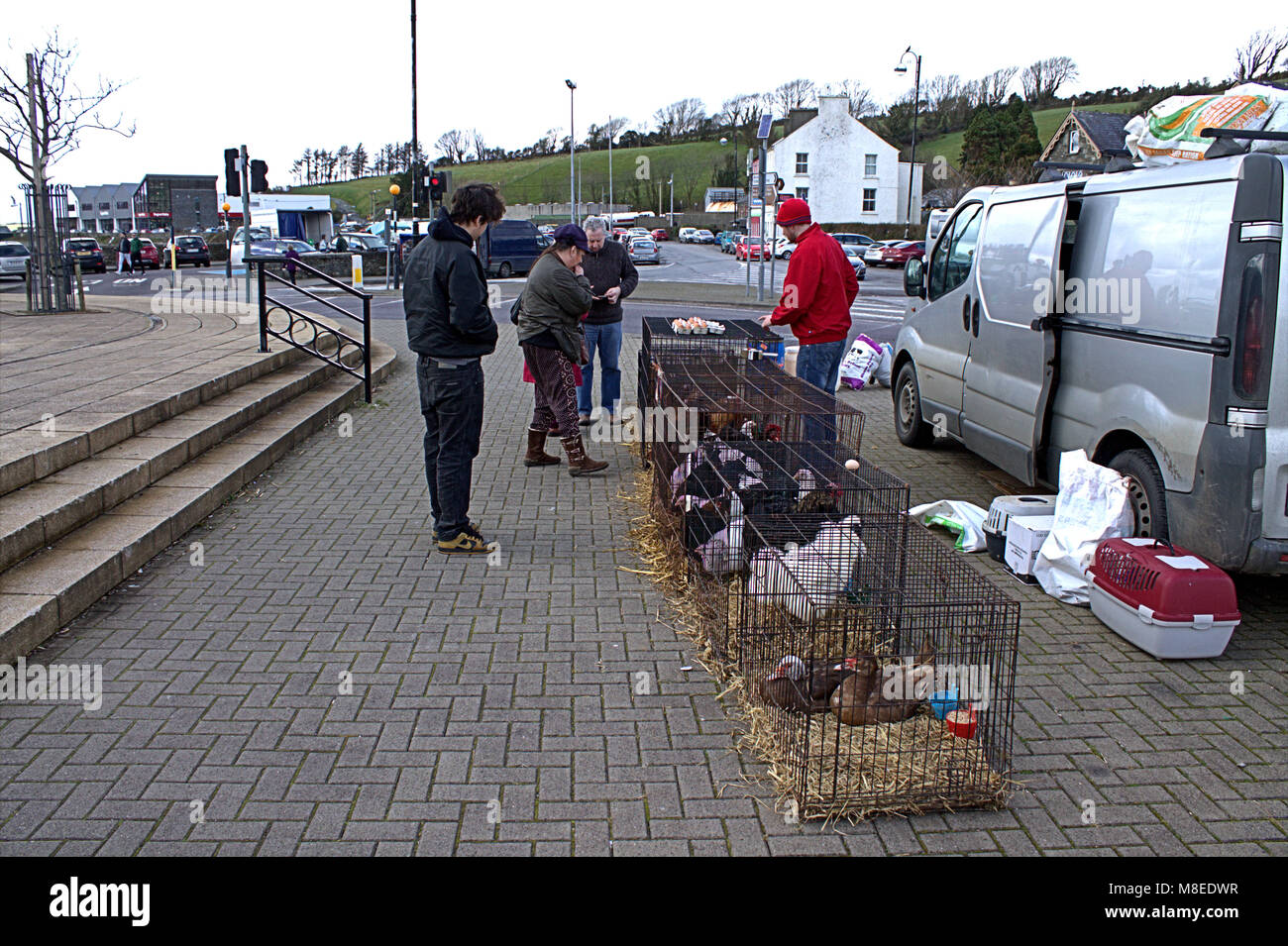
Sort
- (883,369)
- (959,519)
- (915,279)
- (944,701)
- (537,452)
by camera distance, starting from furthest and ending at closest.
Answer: (883,369) → (915,279) → (537,452) → (959,519) → (944,701)

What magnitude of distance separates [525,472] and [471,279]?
2.89 m

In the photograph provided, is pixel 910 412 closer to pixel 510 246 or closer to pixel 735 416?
pixel 735 416

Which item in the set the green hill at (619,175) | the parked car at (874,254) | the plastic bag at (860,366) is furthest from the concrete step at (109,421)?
the green hill at (619,175)

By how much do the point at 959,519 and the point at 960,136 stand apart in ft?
338

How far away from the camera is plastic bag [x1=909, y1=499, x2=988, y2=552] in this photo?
262 inches

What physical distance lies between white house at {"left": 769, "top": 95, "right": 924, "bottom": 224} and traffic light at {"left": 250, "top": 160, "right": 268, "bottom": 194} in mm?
59476

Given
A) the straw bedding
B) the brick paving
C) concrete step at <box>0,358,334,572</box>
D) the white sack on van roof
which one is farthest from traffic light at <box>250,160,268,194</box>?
the straw bedding

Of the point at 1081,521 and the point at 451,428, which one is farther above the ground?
the point at 451,428

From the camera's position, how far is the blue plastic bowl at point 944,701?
3977mm

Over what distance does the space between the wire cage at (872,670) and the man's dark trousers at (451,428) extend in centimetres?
206

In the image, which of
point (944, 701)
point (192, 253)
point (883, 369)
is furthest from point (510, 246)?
point (944, 701)

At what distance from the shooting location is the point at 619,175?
123 meters

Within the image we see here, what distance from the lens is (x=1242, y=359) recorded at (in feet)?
15.9

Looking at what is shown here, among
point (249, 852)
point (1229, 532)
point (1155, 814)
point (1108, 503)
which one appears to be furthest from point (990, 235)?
point (249, 852)
